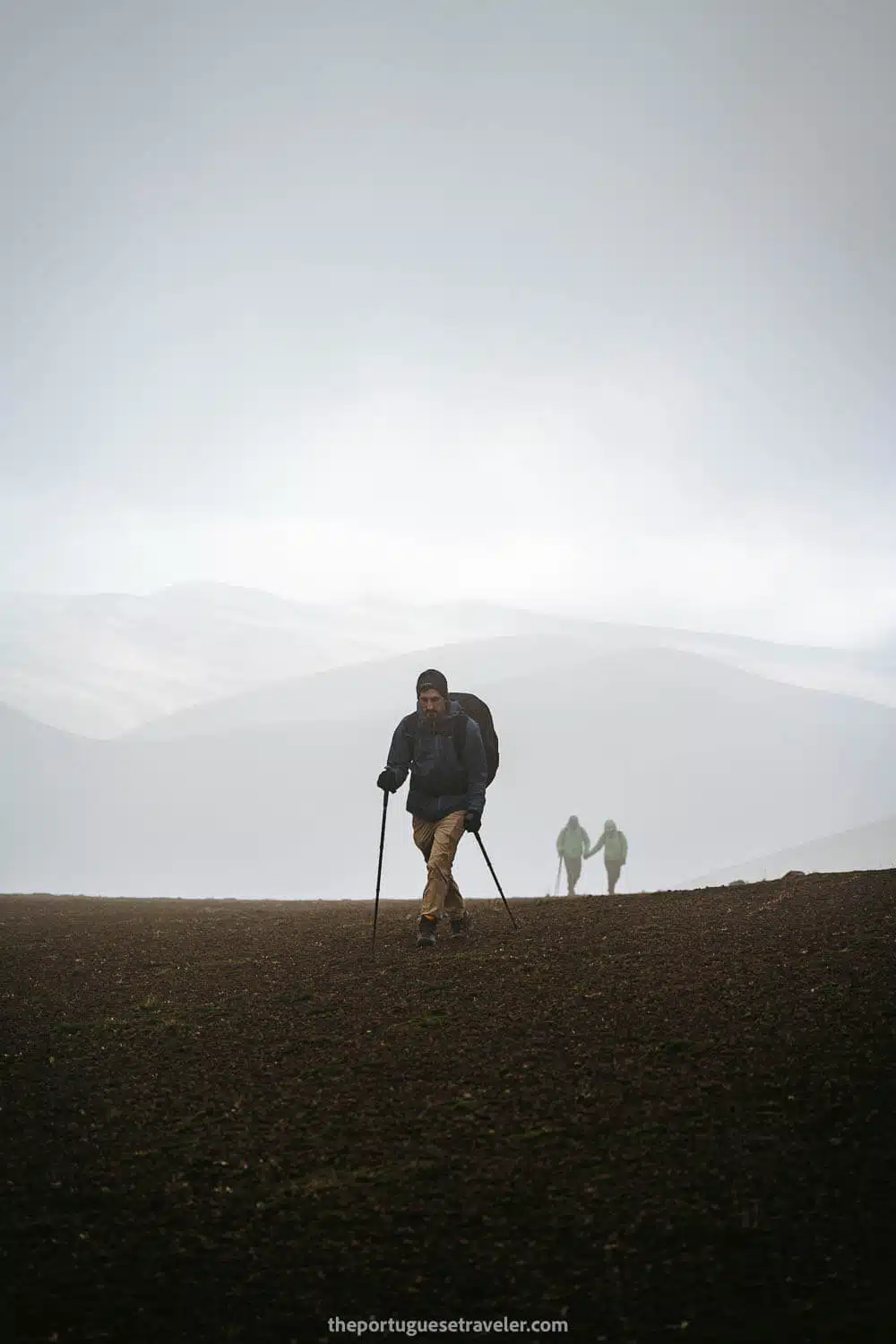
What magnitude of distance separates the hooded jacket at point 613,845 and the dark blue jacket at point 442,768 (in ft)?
42.0

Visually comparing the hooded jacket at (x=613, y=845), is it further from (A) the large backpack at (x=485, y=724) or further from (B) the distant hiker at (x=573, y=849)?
(A) the large backpack at (x=485, y=724)

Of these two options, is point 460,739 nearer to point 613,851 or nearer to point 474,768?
point 474,768

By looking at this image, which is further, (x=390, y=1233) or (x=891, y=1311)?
(x=390, y=1233)

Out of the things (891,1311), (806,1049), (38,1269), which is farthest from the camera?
(806,1049)

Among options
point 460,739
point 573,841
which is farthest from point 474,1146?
point 573,841

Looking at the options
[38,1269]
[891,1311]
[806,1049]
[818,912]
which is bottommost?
[38,1269]

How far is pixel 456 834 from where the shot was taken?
945cm

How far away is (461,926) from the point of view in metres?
9.39

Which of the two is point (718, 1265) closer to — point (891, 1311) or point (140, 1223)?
point (891, 1311)

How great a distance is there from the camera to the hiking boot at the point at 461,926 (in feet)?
30.7

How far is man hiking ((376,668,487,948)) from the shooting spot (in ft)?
31.0

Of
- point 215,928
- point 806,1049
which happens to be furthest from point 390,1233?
point 215,928

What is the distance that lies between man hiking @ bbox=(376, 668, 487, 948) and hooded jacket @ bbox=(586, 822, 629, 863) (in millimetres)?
12726

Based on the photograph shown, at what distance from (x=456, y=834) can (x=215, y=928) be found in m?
4.09
